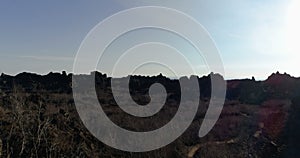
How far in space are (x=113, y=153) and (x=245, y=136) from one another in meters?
6.15

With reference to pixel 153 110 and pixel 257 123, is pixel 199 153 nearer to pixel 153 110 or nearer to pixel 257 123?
pixel 257 123

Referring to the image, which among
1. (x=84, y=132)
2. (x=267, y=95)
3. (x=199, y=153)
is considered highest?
(x=267, y=95)

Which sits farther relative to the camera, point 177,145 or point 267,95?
point 267,95

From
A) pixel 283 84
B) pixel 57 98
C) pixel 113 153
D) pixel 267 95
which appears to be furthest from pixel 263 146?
pixel 283 84

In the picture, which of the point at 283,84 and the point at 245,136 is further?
the point at 283,84

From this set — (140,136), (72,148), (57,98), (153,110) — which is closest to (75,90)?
(57,98)

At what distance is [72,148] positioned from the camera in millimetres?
11250

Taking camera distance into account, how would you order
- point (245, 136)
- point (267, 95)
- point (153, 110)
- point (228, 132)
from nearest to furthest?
point (245, 136) → point (228, 132) → point (153, 110) → point (267, 95)

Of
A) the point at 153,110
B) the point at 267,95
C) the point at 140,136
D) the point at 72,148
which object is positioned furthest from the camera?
the point at 267,95

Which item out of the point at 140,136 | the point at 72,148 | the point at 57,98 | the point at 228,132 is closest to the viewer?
the point at 72,148

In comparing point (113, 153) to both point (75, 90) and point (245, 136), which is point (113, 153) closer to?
point (245, 136)

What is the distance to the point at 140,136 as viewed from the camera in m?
14.7

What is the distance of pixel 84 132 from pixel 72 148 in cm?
257

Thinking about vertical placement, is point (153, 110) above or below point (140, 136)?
above
